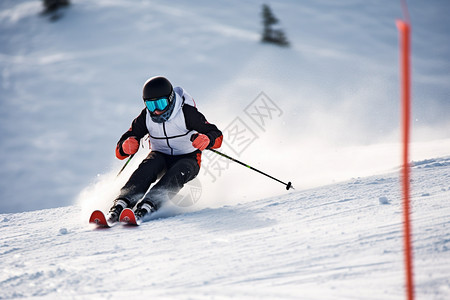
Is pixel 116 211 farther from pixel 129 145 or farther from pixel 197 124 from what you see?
pixel 197 124

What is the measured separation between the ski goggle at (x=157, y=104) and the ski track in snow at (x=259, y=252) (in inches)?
43.7

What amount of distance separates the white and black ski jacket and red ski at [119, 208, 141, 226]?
1.07 meters

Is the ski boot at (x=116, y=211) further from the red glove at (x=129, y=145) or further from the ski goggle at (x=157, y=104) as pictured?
the ski goggle at (x=157, y=104)

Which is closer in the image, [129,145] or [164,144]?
[129,145]

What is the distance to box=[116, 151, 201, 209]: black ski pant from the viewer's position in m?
3.65

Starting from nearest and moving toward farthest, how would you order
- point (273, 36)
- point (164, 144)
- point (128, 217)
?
1. point (128, 217)
2. point (164, 144)
3. point (273, 36)

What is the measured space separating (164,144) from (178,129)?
0.25 meters

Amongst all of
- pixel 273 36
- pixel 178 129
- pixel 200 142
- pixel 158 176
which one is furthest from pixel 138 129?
pixel 273 36

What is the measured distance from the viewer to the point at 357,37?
17.0m

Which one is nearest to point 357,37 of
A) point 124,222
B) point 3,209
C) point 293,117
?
point 293,117

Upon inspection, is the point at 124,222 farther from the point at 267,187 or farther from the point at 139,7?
the point at 139,7

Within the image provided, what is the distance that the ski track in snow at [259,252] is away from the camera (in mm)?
1997

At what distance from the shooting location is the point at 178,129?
418 cm

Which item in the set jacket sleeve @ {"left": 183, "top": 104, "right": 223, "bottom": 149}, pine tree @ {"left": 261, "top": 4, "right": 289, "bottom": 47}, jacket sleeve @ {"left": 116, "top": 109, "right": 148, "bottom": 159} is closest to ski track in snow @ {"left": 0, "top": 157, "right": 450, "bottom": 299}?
jacket sleeve @ {"left": 183, "top": 104, "right": 223, "bottom": 149}
